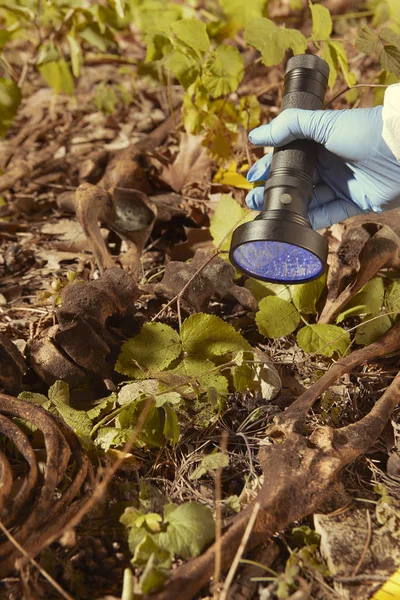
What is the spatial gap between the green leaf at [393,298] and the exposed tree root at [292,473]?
34 cm

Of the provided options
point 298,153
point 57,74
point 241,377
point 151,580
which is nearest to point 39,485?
point 151,580

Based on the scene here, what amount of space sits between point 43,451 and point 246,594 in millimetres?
573

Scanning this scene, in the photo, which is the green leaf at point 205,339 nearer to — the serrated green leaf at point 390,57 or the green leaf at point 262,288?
the green leaf at point 262,288

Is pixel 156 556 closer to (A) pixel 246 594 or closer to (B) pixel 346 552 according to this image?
(A) pixel 246 594

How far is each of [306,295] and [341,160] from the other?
0.44 meters

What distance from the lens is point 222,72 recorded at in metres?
2.21

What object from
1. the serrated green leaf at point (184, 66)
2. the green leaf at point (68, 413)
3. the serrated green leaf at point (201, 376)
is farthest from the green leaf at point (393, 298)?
the serrated green leaf at point (184, 66)

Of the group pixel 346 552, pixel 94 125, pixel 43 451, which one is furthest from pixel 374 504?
pixel 94 125

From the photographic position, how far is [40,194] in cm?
271

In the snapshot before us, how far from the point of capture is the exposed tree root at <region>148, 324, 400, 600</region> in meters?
1.10

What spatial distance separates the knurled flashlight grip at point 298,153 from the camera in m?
1.55

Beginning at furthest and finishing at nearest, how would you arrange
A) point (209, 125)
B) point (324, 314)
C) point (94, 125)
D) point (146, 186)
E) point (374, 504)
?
point (94, 125) < point (146, 186) < point (209, 125) < point (324, 314) < point (374, 504)

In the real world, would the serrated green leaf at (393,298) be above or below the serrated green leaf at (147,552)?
above

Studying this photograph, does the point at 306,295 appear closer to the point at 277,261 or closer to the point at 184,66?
the point at 277,261
